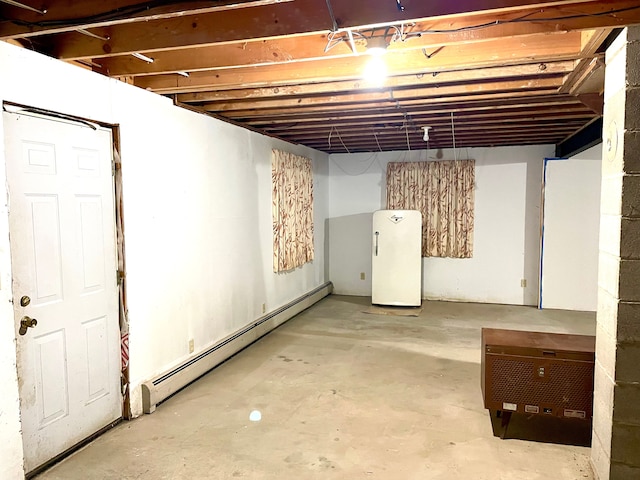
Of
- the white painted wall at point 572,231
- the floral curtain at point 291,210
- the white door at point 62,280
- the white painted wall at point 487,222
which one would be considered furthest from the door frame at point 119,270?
the white painted wall at point 572,231

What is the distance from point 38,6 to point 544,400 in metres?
3.68

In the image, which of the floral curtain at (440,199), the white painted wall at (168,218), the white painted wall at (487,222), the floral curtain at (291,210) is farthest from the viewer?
the floral curtain at (440,199)

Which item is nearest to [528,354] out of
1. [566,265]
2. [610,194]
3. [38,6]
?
[610,194]

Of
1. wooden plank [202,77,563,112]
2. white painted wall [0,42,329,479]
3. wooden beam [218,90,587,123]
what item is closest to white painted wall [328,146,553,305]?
white painted wall [0,42,329,479]

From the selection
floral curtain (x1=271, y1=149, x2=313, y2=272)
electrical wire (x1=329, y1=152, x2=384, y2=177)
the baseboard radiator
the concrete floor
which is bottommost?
the concrete floor

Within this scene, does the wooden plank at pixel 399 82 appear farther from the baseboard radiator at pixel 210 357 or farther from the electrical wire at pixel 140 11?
the baseboard radiator at pixel 210 357

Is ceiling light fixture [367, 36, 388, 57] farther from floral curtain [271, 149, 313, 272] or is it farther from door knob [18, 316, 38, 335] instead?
floral curtain [271, 149, 313, 272]

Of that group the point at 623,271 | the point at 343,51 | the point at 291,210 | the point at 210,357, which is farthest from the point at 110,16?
the point at 291,210

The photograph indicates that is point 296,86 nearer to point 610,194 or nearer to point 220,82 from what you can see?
point 220,82

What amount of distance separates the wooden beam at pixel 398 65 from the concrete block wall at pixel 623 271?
41 centimetres

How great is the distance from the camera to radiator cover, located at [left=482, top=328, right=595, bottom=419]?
2.92 metres

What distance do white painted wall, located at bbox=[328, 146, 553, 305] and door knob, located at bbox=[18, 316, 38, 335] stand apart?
5.68 metres

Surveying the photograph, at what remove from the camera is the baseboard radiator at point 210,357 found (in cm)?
349

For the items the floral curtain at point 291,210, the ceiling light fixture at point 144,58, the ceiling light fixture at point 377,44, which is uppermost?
the ceiling light fixture at point 144,58
